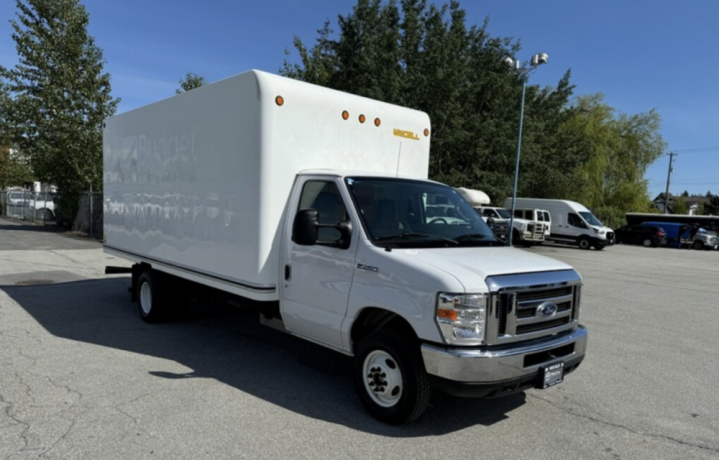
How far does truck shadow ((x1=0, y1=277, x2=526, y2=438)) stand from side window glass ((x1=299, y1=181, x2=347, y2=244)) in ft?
5.00

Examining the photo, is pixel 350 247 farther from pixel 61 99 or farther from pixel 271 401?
pixel 61 99

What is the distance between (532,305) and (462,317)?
0.68 meters

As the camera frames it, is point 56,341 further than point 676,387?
Yes

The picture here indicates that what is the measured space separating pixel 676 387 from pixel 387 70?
2182 cm

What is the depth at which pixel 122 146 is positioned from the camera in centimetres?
790

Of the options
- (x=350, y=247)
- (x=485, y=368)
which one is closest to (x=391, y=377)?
(x=485, y=368)

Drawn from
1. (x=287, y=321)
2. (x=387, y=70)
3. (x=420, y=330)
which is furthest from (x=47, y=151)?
(x=420, y=330)

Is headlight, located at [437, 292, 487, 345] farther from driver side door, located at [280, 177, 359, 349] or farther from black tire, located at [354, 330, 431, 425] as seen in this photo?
driver side door, located at [280, 177, 359, 349]

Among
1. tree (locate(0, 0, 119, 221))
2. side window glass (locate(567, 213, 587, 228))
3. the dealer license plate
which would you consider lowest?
the dealer license plate

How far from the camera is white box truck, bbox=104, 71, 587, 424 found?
12.4ft

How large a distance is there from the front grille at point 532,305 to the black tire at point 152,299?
5.23m

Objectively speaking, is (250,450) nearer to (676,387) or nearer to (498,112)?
(676,387)

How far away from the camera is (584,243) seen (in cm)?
2973

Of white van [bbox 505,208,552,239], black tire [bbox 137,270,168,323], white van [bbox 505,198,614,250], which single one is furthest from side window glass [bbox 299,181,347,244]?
white van [bbox 505,198,614,250]
